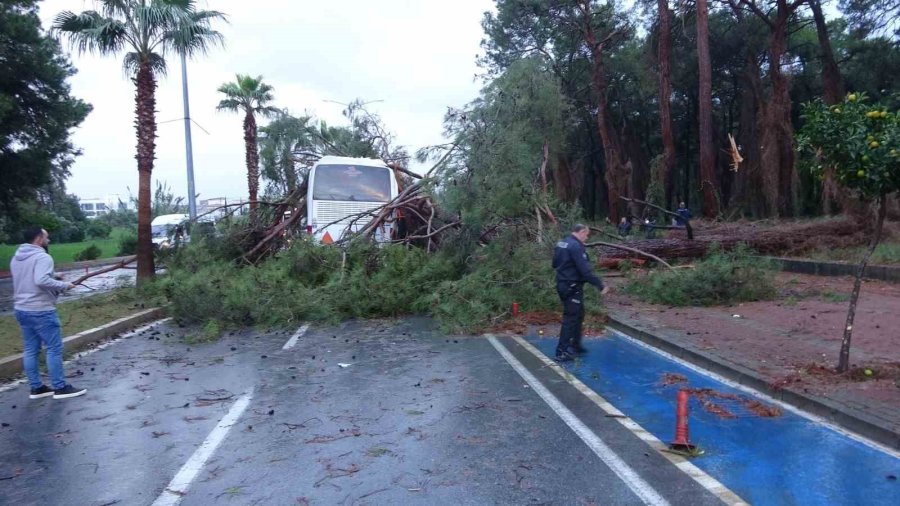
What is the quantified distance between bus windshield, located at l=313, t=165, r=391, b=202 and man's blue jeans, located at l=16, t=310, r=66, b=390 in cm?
998

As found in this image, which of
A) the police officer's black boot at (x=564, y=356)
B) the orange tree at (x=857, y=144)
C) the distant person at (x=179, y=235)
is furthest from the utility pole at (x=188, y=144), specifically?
Answer: the orange tree at (x=857, y=144)

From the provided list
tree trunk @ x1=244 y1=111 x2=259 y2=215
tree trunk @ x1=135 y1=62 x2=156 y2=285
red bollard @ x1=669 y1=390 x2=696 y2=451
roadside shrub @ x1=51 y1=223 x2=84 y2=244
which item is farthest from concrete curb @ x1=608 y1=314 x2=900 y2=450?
roadside shrub @ x1=51 y1=223 x2=84 y2=244

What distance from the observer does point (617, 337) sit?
33.7 feet

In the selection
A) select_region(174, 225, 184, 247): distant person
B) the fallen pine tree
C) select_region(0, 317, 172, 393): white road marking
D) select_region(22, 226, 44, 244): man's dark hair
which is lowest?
select_region(0, 317, 172, 393): white road marking

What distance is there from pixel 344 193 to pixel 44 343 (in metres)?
10.4

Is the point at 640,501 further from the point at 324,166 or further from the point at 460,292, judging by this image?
the point at 324,166

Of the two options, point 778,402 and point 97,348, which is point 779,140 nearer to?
point 778,402

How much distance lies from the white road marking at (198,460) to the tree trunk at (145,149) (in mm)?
11106

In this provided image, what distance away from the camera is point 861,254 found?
1653 cm

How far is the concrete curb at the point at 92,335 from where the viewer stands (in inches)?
336

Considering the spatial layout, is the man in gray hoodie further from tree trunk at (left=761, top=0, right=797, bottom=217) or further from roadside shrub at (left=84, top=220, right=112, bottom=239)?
roadside shrub at (left=84, top=220, right=112, bottom=239)


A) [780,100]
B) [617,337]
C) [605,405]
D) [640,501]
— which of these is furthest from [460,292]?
[780,100]

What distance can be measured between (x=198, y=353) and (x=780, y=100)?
2193cm

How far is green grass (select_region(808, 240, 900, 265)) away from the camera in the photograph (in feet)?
50.8
